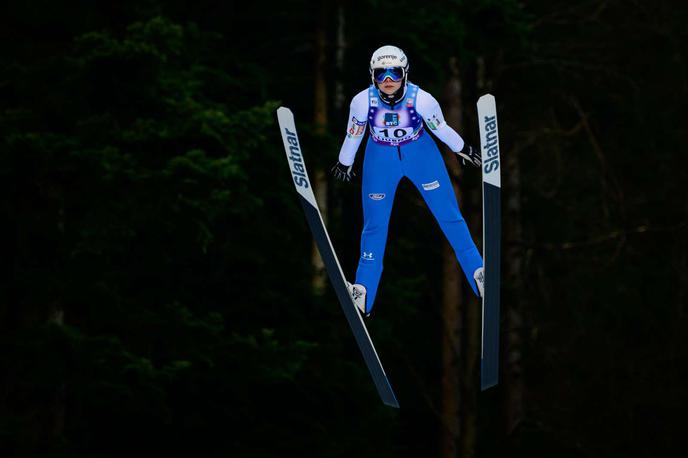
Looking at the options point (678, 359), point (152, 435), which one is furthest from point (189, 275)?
point (678, 359)

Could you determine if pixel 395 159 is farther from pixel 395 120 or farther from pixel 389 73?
pixel 389 73

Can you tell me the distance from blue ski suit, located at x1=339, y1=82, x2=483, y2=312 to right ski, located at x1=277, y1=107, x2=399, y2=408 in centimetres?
15

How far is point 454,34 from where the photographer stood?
13008 millimetres

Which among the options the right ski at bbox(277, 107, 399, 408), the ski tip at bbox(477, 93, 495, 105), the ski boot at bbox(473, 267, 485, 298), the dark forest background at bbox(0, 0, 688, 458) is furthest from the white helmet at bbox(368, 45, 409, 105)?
the dark forest background at bbox(0, 0, 688, 458)

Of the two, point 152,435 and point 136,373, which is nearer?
point 136,373

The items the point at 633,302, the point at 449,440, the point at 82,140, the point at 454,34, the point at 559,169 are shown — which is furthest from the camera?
the point at 633,302

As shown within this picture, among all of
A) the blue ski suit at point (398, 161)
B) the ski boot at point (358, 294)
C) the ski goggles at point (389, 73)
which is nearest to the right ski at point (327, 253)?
the ski boot at point (358, 294)

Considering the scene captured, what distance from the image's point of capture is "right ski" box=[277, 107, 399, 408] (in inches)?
262

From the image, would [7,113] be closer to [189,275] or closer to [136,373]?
[136,373]

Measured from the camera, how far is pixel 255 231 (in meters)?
14.5

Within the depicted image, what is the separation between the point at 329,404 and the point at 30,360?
13.5 feet

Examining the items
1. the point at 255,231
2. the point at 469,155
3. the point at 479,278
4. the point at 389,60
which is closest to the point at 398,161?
the point at 469,155

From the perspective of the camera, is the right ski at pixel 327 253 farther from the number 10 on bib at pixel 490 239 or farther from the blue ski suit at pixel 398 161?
the number 10 on bib at pixel 490 239

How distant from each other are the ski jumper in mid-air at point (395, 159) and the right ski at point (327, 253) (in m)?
0.08
